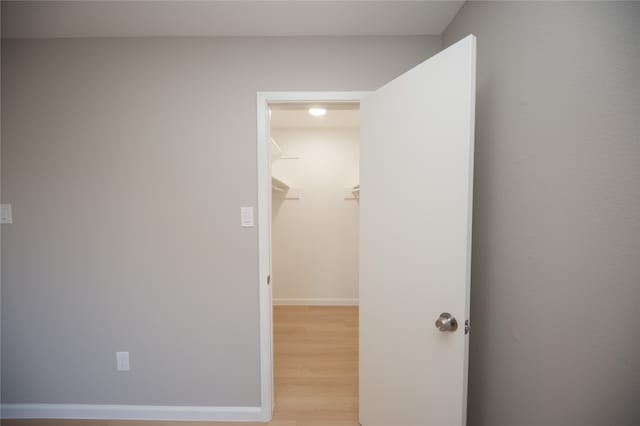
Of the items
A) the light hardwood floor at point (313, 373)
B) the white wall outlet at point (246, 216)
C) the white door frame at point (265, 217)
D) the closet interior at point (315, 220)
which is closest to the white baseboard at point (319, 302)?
the closet interior at point (315, 220)

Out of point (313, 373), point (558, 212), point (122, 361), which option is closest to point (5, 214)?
point (122, 361)

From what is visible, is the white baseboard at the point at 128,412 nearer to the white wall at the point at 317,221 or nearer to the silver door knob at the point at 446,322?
the silver door knob at the point at 446,322

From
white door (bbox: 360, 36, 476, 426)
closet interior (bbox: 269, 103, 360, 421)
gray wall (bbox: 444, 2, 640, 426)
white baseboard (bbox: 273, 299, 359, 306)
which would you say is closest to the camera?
gray wall (bbox: 444, 2, 640, 426)

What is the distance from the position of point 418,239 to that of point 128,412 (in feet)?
7.01

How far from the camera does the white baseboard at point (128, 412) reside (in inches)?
58.4

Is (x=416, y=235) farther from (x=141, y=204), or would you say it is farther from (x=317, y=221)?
(x=317, y=221)

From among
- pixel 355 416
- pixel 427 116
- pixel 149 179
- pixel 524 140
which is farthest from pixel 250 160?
pixel 355 416

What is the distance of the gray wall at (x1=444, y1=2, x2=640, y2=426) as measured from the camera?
0.58 metres

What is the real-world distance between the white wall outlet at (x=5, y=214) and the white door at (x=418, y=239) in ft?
7.41

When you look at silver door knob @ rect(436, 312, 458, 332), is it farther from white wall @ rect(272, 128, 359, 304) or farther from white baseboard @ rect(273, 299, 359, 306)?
white baseboard @ rect(273, 299, 359, 306)

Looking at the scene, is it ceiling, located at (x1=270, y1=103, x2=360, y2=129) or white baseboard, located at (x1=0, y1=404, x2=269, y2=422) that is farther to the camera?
ceiling, located at (x1=270, y1=103, x2=360, y2=129)

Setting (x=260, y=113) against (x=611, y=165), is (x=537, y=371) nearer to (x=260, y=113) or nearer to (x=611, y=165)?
(x=611, y=165)

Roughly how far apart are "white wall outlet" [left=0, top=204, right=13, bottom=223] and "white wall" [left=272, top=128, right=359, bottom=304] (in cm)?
220

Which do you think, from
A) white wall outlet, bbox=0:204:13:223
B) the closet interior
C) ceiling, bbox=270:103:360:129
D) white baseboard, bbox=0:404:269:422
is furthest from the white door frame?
white wall outlet, bbox=0:204:13:223
